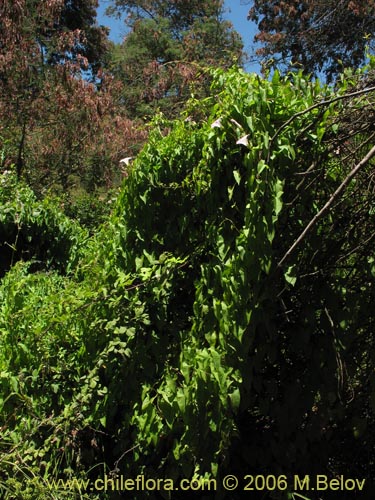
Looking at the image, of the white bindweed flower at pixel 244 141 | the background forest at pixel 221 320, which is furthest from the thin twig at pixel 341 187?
the white bindweed flower at pixel 244 141

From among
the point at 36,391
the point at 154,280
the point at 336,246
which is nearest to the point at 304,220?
the point at 336,246

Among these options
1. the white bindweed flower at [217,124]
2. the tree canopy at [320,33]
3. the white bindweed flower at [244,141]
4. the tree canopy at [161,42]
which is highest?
the tree canopy at [161,42]

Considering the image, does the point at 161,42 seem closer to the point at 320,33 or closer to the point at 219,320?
the point at 320,33

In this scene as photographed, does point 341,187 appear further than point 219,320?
No

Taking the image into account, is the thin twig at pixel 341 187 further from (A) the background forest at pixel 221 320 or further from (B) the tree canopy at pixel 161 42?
(B) the tree canopy at pixel 161 42

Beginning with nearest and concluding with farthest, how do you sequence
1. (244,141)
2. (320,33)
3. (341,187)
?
1. (341,187)
2. (244,141)
3. (320,33)

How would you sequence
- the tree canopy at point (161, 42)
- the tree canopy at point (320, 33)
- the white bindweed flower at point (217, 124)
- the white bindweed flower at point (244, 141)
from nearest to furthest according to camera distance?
the white bindweed flower at point (244, 141)
the white bindweed flower at point (217, 124)
the tree canopy at point (320, 33)
the tree canopy at point (161, 42)

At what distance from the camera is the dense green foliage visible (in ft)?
7.59

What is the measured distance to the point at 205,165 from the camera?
8.29 ft

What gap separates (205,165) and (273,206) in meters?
0.44

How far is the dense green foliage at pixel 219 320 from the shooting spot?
2314mm

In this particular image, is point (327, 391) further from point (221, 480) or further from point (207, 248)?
point (207, 248)

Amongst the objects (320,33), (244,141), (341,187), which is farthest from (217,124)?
(320,33)

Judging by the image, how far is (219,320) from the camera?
235 centimetres
